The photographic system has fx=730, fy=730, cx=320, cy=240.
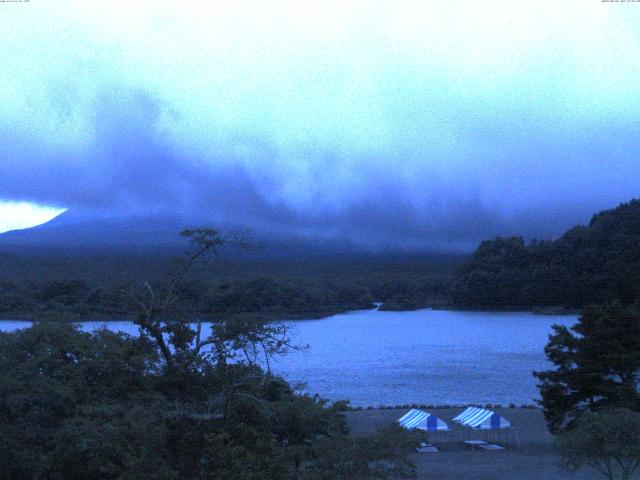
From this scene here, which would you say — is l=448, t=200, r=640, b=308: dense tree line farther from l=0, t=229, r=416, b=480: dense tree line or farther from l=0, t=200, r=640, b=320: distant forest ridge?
l=0, t=229, r=416, b=480: dense tree line

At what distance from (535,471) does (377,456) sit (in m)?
11.4

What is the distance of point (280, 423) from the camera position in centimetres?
1005

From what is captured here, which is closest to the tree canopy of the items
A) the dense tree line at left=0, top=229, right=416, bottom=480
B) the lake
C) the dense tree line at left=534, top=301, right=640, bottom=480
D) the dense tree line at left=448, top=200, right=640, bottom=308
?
the dense tree line at left=534, top=301, right=640, bottom=480

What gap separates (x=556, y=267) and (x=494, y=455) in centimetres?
2367

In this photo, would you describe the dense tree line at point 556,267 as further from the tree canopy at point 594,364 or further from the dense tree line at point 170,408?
the dense tree line at point 170,408

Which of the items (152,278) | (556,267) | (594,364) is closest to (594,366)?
(594,364)

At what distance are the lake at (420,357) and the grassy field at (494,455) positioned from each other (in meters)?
1.93

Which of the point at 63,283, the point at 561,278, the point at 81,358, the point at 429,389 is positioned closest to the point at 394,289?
the point at 561,278

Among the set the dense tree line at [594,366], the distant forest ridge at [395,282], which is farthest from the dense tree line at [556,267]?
the dense tree line at [594,366]

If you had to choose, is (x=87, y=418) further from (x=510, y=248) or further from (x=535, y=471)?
(x=510, y=248)

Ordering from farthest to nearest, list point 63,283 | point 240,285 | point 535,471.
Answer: point 63,283 < point 240,285 < point 535,471

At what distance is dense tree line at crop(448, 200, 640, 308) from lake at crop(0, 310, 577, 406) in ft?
4.31

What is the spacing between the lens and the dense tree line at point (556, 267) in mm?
37312

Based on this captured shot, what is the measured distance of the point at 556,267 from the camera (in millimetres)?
41562
